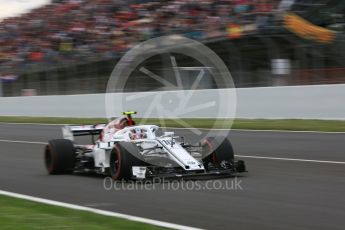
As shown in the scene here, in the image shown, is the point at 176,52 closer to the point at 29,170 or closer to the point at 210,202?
the point at 29,170

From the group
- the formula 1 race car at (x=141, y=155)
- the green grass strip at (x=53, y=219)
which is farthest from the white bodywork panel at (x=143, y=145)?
the green grass strip at (x=53, y=219)

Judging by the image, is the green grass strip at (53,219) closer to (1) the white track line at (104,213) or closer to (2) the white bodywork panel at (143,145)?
(1) the white track line at (104,213)

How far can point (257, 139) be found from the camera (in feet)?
47.5

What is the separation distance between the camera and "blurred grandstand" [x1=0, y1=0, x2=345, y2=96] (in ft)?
58.4

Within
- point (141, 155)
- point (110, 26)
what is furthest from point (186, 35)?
point (141, 155)

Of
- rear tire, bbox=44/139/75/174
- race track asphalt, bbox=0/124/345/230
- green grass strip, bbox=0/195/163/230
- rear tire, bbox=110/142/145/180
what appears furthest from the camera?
rear tire, bbox=44/139/75/174

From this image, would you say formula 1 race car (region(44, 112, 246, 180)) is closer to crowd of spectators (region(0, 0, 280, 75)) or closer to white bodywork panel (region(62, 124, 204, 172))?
white bodywork panel (region(62, 124, 204, 172))

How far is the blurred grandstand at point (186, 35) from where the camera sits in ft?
58.4

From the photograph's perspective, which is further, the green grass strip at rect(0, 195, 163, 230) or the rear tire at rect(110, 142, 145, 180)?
the rear tire at rect(110, 142, 145, 180)

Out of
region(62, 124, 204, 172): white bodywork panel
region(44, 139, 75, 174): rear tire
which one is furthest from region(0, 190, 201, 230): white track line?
region(44, 139, 75, 174): rear tire

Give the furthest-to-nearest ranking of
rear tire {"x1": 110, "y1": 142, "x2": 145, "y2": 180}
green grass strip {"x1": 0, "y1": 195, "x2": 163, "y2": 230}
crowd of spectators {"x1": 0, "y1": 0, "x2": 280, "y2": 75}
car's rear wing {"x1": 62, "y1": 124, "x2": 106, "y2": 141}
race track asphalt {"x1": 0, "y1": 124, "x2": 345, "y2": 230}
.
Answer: crowd of spectators {"x1": 0, "y1": 0, "x2": 280, "y2": 75}
car's rear wing {"x1": 62, "y1": 124, "x2": 106, "y2": 141}
rear tire {"x1": 110, "y1": 142, "x2": 145, "y2": 180}
race track asphalt {"x1": 0, "y1": 124, "x2": 345, "y2": 230}
green grass strip {"x1": 0, "y1": 195, "x2": 163, "y2": 230}

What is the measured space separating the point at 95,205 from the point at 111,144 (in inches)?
73.7

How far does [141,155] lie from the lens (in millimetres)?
8070

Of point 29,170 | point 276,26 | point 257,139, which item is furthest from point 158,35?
point 29,170
